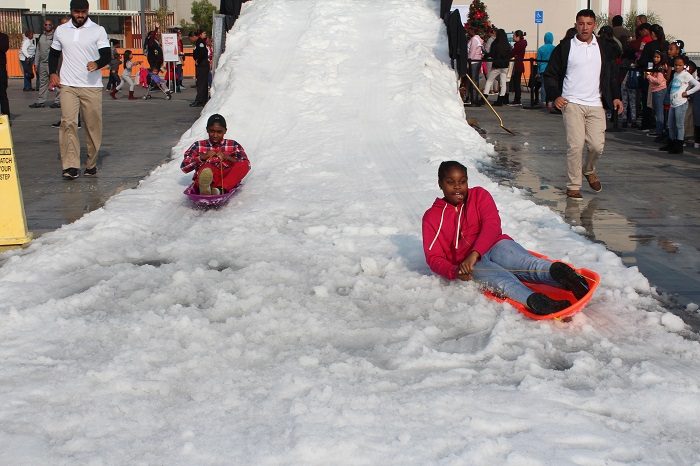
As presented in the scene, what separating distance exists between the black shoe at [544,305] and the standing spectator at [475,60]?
15.9 m

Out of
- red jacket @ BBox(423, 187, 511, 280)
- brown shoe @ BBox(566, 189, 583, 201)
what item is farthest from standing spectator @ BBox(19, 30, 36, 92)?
red jacket @ BBox(423, 187, 511, 280)

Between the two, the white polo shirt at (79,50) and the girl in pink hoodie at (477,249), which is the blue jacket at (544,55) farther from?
the girl in pink hoodie at (477,249)

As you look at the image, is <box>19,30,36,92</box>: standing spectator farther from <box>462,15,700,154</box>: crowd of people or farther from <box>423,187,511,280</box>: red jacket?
<box>423,187,511,280</box>: red jacket

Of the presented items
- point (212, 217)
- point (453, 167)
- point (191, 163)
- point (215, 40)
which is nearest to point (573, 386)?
point (453, 167)

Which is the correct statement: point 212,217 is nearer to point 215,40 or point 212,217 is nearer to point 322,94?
point 322,94

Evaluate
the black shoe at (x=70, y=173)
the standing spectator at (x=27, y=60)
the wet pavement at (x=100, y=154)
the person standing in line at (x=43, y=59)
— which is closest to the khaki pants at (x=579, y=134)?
the wet pavement at (x=100, y=154)

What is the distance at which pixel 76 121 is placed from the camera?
438 inches

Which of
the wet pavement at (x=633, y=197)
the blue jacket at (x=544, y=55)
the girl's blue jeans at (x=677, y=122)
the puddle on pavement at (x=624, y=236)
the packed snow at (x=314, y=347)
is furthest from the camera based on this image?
the blue jacket at (x=544, y=55)

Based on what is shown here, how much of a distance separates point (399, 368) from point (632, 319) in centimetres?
176

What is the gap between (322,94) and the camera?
14727 mm

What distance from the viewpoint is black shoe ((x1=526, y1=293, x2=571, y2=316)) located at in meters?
5.66

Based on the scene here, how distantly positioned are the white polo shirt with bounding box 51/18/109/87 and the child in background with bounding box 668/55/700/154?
8.17 m

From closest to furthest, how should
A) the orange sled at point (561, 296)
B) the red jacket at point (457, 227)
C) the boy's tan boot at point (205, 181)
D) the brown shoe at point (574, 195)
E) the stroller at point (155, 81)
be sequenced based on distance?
the orange sled at point (561, 296)
the red jacket at point (457, 227)
the boy's tan boot at point (205, 181)
the brown shoe at point (574, 195)
the stroller at point (155, 81)

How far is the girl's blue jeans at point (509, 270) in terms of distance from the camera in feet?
20.0
